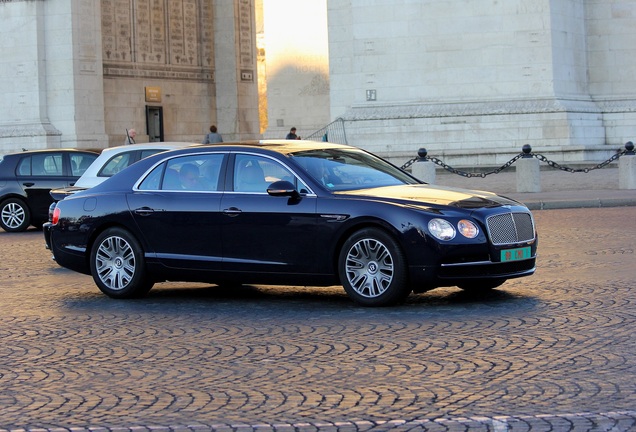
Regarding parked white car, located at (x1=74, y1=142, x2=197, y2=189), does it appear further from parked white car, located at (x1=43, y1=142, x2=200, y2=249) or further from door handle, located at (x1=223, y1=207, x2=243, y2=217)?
door handle, located at (x1=223, y1=207, x2=243, y2=217)

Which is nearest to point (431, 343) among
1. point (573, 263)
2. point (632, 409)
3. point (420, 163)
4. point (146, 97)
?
point (632, 409)

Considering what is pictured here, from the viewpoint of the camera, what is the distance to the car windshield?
1132 centimetres

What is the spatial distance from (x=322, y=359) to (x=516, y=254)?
2995mm

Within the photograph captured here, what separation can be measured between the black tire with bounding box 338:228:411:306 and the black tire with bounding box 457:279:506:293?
66cm

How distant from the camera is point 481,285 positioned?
11422 mm

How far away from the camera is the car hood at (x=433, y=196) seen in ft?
35.0

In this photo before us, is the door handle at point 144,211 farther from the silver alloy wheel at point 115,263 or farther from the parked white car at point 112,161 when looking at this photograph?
the parked white car at point 112,161

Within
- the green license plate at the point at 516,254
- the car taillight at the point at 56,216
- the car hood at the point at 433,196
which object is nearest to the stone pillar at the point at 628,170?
the car hood at the point at 433,196

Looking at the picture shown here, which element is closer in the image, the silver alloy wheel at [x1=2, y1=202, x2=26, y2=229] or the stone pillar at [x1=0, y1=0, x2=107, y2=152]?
the silver alloy wheel at [x1=2, y1=202, x2=26, y2=229]

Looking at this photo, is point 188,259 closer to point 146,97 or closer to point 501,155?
point 501,155

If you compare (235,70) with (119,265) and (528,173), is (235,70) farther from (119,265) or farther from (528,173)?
(119,265)

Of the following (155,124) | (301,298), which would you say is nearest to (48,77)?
(155,124)

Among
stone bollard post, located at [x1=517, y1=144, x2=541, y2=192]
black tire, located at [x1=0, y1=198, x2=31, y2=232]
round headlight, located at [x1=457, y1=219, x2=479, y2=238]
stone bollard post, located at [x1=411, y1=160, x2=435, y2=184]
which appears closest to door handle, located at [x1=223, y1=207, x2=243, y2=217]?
round headlight, located at [x1=457, y1=219, x2=479, y2=238]

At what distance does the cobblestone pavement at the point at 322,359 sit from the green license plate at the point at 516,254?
370 mm
